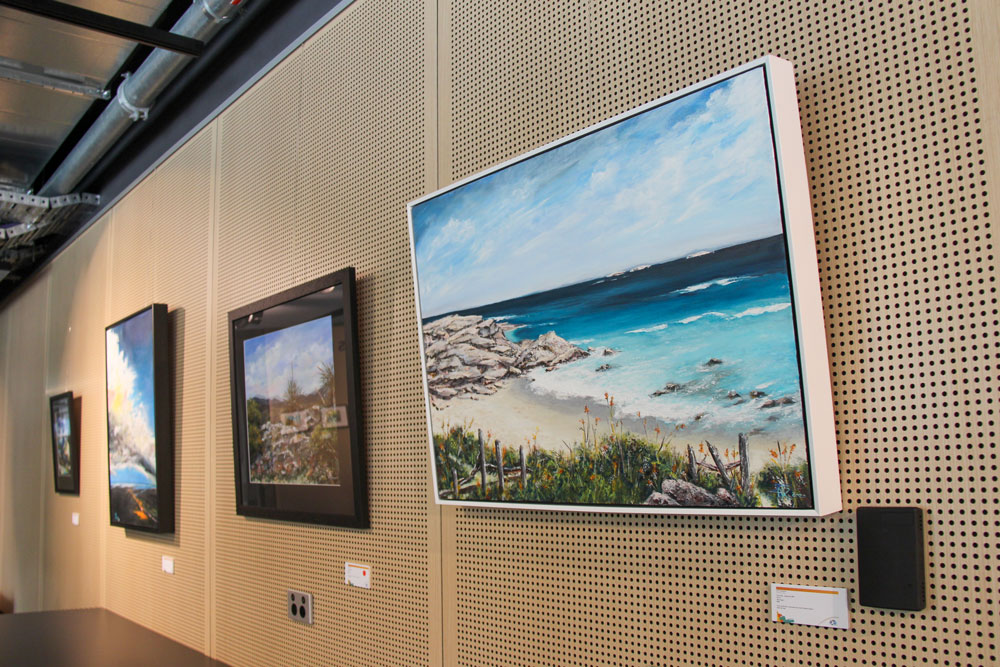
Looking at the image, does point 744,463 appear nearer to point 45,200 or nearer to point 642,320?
point 642,320

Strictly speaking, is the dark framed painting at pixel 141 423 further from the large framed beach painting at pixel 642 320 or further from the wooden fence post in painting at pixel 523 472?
the wooden fence post in painting at pixel 523 472

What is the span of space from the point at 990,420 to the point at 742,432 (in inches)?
14.7

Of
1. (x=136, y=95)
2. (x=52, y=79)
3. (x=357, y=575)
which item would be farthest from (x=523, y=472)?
(x=52, y=79)

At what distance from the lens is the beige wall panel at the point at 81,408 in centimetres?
465

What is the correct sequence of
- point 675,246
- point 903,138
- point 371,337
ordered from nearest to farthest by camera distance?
point 903,138, point 675,246, point 371,337

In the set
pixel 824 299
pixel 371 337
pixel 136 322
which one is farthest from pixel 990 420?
pixel 136 322

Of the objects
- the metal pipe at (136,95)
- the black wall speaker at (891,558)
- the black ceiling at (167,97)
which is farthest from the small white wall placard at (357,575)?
the metal pipe at (136,95)

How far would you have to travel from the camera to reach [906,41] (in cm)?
127

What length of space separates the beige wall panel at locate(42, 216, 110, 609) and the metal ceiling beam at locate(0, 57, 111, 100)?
41.3 inches

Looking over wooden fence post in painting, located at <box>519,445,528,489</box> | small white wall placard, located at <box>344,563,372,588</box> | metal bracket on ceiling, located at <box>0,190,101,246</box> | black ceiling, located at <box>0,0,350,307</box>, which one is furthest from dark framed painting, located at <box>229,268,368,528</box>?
metal bracket on ceiling, located at <box>0,190,101,246</box>

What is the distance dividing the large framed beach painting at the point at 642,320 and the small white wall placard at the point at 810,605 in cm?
16

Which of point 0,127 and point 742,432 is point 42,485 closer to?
point 0,127

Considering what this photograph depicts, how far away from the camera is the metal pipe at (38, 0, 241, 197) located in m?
3.15

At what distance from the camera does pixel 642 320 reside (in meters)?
1.50
